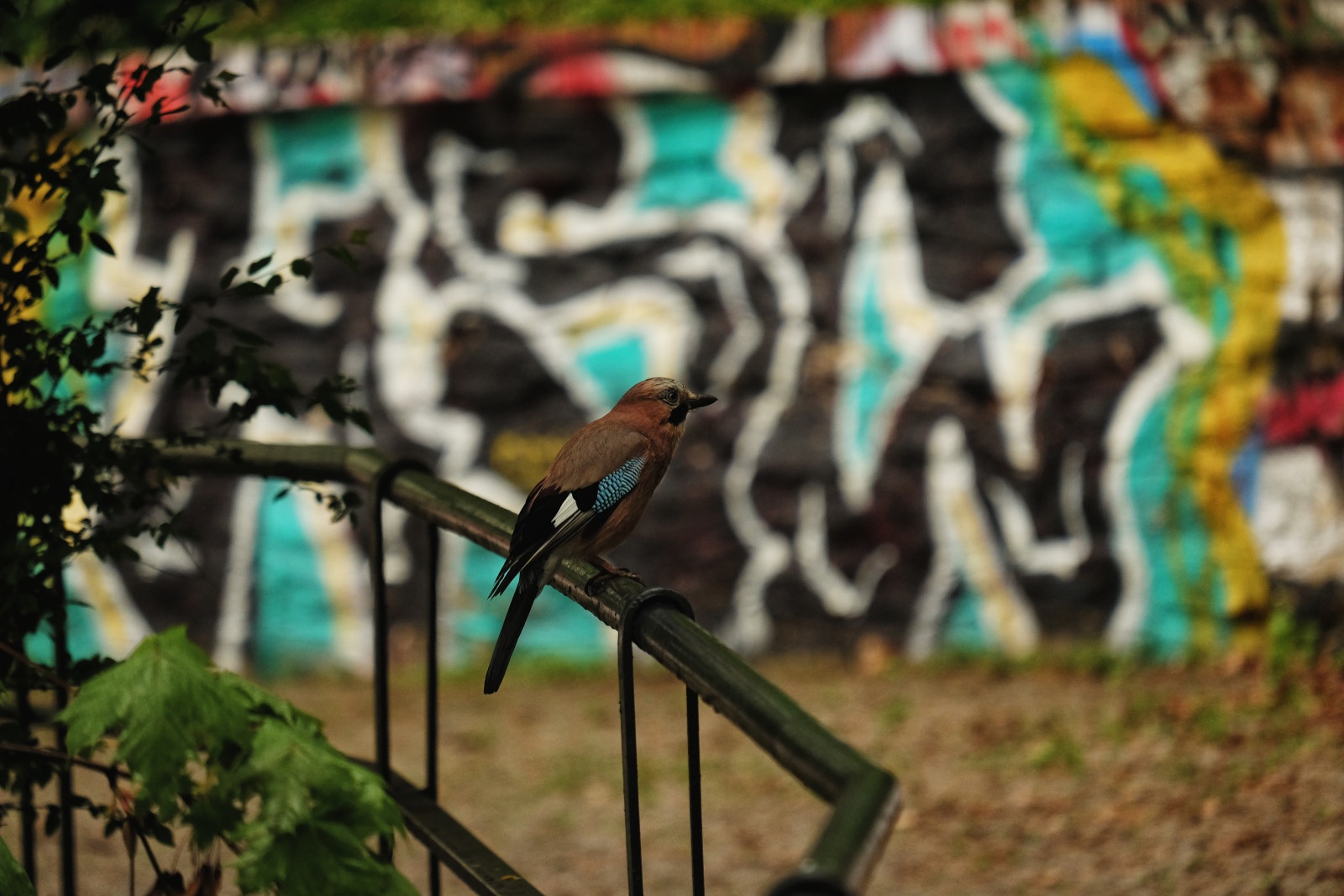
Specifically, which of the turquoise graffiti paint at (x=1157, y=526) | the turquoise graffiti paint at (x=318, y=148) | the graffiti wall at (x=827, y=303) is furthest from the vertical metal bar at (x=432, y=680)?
the turquoise graffiti paint at (x=318, y=148)

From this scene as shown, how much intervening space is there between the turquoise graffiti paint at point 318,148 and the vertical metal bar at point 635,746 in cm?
530

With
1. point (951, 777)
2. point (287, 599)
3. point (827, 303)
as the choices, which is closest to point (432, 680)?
point (951, 777)

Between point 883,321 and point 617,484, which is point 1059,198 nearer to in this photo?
point 883,321

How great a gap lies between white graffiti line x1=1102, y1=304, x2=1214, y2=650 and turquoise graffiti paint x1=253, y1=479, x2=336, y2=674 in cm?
339

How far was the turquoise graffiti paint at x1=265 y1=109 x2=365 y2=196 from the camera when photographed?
22.2 feet

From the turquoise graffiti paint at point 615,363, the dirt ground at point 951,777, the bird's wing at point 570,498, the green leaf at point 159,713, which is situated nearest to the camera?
the green leaf at point 159,713

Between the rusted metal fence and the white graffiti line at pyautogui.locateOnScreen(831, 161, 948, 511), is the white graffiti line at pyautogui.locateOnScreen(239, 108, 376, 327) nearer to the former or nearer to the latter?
the white graffiti line at pyautogui.locateOnScreen(831, 161, 948, 511)

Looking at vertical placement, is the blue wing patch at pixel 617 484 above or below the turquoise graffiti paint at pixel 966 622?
below

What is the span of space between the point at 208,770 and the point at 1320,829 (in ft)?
11.5

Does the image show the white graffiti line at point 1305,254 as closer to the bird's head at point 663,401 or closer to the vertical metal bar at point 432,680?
the bird's head at point 663,401

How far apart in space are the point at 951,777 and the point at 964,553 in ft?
4.37

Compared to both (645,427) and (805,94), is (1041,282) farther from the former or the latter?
(645,427)

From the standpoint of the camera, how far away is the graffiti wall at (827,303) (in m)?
6.12

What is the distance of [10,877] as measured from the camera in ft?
5.65
